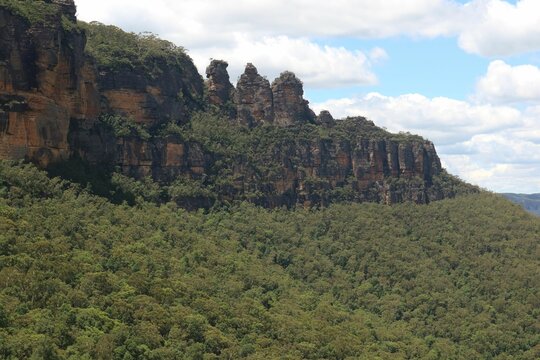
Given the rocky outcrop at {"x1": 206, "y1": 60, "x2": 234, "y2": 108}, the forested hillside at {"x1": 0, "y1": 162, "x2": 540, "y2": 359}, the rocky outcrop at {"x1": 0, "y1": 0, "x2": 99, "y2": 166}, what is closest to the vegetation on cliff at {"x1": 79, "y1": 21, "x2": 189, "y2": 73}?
the rocky outcrop at {"x1": 206, "y1": 60, "x2": 234, "y2": 108}

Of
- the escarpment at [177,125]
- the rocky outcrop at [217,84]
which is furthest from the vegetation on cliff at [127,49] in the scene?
the rocky outcrop at [217,84]

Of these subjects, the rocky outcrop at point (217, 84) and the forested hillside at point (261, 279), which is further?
the rocky outcrop at point (217, 84)

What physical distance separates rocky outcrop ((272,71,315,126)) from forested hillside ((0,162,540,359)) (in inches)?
434

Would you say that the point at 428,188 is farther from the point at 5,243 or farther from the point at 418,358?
the point at 5,243

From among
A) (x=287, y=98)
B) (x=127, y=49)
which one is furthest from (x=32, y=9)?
(x=287, y=98)

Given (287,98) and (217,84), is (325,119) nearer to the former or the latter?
(287,98)

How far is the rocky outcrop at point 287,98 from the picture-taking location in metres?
87.4

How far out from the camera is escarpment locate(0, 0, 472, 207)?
2322 inches

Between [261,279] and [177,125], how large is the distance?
22797mm

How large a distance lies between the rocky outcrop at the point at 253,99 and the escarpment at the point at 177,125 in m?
0.10

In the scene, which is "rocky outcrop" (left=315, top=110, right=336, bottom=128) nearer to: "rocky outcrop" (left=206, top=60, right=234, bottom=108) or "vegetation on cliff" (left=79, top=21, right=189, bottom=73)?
"rocky outcrop" (left=206, top=60, right=234, bottom=108)

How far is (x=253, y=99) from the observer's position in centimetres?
8800

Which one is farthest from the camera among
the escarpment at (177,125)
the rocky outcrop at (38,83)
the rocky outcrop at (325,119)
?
the rocky outcrop at (325,119)

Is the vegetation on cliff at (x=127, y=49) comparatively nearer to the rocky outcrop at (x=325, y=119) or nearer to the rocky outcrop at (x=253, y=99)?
the rocky outcrop at (x=253, y=99)
